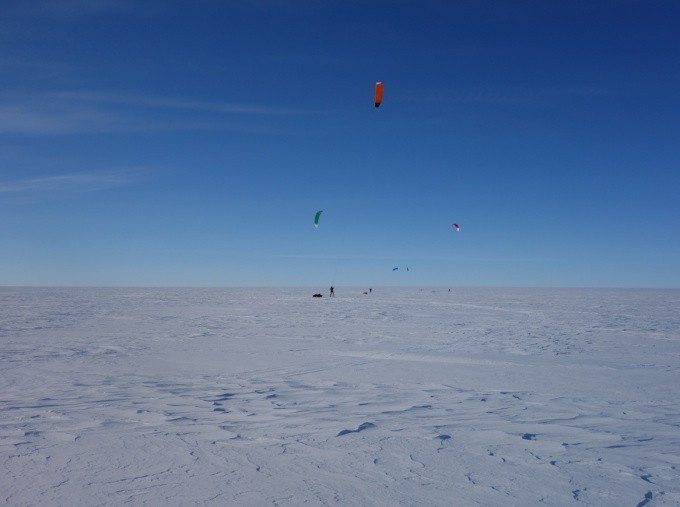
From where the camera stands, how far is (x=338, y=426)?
486 centimetres

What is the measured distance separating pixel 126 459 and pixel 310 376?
3830 millimetres

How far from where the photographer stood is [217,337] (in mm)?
12602

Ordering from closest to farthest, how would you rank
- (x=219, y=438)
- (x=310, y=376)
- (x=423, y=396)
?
1. (x=219, y=438)
2. (x=423, y=396)
3. (x=310, y=376)

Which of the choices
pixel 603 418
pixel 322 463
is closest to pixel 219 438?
pixel 322 463

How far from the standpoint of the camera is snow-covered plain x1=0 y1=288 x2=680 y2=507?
136 inches

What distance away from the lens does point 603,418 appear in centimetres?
520

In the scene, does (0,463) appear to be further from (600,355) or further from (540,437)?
(600,355)

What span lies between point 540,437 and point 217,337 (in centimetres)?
940

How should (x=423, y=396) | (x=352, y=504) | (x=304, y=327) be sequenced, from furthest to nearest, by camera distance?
(x=304, y=327), (x=423, y=396), (x=352, y=504)

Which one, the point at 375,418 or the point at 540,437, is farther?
the point at 375,418

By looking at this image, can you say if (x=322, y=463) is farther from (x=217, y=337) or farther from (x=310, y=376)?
(x=217, y=337)

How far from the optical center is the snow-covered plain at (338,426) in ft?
11.3

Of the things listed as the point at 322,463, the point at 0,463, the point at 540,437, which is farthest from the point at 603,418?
the point at 0,463

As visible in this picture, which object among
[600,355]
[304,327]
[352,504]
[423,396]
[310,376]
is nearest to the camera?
[352,504]
